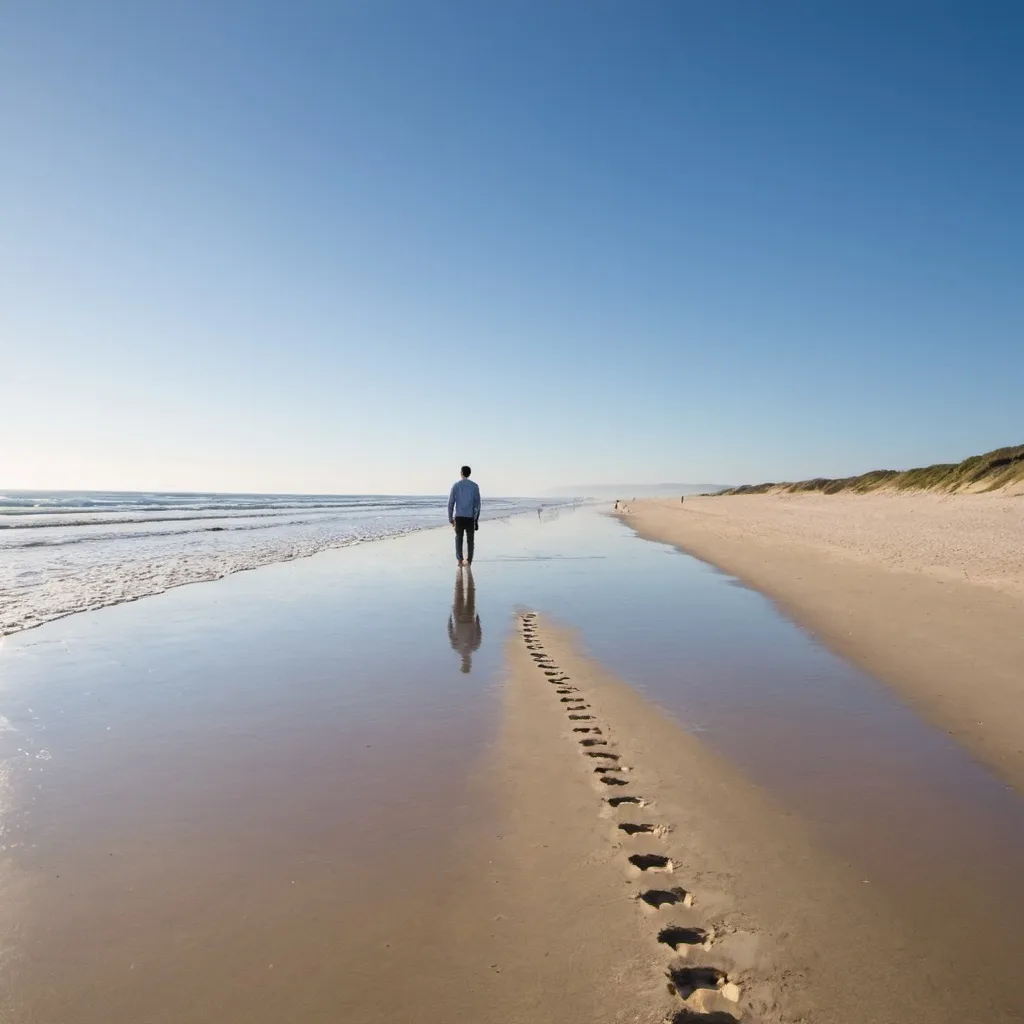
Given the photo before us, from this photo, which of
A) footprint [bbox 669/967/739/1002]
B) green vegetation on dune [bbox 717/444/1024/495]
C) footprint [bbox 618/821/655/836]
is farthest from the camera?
green vegetation on dune [bbox 717/444/1024/495]

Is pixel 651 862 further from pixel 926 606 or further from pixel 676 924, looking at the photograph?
pixel 926 606

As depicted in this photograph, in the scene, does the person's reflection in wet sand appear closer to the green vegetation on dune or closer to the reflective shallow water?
the reflective shallow water

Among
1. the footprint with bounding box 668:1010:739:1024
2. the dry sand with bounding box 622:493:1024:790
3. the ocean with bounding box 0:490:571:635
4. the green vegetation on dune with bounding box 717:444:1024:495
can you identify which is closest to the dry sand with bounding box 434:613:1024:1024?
the footprint with bounding box 668:1010:739:1024

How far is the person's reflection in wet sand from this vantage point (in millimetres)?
7547

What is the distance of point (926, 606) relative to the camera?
29.3 feet

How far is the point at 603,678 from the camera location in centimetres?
638

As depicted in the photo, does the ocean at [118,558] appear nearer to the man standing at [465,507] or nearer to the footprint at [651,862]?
the man standing at [465,507]

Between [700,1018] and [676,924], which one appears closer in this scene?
[700,1018]

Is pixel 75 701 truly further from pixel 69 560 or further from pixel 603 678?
pixel 69 560

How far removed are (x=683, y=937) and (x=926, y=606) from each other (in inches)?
321

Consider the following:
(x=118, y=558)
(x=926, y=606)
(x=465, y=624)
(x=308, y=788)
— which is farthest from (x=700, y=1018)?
(x=118, y=558)

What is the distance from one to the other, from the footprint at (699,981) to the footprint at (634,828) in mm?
989

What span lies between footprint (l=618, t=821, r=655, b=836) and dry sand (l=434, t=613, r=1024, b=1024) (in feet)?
0.04

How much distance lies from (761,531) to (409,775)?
71.5 feet
